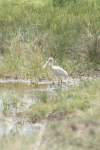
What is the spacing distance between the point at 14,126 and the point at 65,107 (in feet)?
3.46

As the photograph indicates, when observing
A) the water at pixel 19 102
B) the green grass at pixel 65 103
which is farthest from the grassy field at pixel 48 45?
the green grass at pixel 65 103

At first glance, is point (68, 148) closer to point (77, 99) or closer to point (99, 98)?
point (99, 98)

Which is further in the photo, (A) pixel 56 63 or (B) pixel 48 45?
(B) pixel 48 45

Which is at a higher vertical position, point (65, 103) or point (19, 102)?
point (65, 103)

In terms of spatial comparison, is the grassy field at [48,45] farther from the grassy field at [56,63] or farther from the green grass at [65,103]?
the green grass at [65,103]

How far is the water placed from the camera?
526 cm

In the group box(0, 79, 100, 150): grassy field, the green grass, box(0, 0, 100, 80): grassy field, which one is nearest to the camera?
box(0, 79, 100, 150): grassy field

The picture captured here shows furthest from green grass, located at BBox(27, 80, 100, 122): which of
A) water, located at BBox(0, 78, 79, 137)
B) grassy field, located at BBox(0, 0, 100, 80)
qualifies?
grassy field, located at BBox(0, 0, 100, 80)

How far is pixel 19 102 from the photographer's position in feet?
22.1

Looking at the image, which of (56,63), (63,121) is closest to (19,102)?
(63,121)

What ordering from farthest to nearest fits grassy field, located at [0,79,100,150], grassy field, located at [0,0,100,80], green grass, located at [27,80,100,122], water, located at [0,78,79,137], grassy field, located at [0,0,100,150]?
grassy field, located at [0,0,100,80] → green grass, located at [27,80,100,122] → water, located at [0,78,79,137] → grassy field, located at [0,0,100,150] → grassy field, located at [0,79,100,150]

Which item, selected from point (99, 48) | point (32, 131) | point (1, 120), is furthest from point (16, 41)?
point (32, 131)

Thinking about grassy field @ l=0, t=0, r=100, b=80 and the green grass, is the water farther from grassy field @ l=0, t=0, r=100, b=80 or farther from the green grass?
grassy field @ l=0, t=0, r=100, b=80

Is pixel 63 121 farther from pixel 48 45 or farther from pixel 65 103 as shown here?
pixel 48 45
